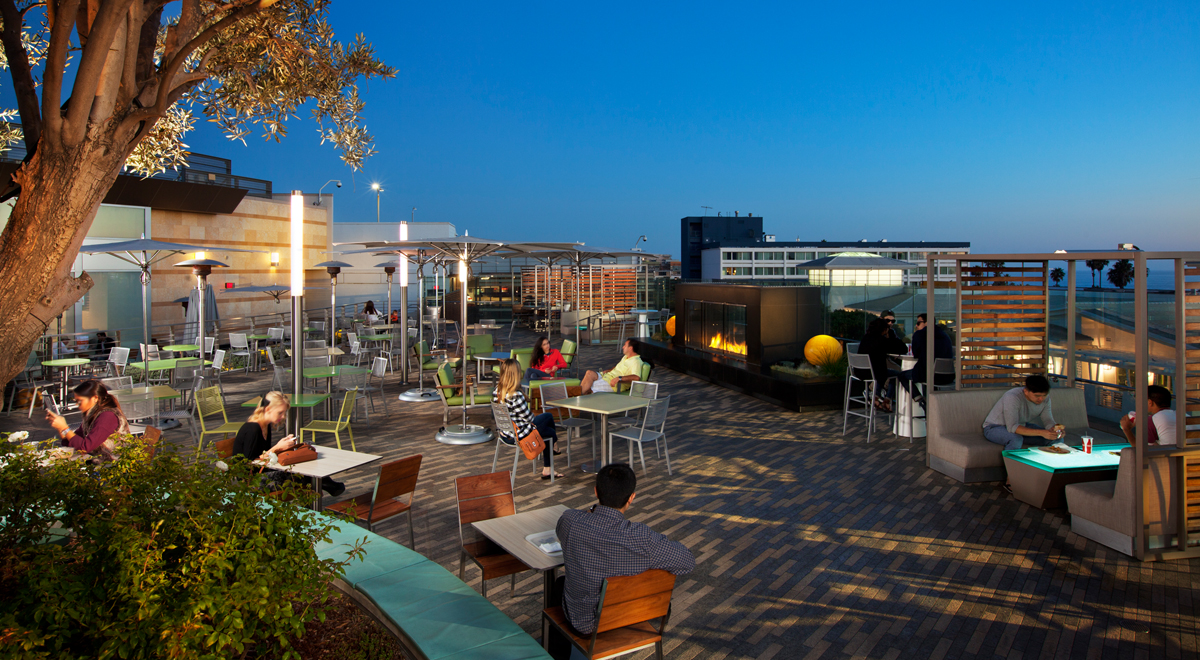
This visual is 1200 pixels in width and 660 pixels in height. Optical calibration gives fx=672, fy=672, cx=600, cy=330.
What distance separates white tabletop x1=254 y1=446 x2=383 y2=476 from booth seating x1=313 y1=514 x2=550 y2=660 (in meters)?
0.73

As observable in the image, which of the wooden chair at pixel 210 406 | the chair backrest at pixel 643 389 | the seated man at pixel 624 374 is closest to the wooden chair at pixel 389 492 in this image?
the wooden chair at pixel 210 406

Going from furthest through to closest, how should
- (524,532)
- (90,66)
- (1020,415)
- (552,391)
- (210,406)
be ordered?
(552,391) < (210,406) < (1020,415) < (524,532) < (90,66)

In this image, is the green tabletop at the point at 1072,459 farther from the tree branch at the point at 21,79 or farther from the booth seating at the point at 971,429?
the tree branch at the point at 21,79

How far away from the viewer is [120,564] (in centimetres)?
209

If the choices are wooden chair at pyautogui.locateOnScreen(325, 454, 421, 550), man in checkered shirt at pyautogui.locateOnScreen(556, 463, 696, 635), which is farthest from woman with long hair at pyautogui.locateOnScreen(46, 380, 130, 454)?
man in checkered shirt at pyautogui.locateOnScreen(556, 463, 696, 635)

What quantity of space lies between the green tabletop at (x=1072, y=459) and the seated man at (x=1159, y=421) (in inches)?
9.1

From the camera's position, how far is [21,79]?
9.00 feet

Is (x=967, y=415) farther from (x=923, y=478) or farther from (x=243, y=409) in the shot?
(x=243, y=409)

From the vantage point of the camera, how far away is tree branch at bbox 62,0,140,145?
8.10ft

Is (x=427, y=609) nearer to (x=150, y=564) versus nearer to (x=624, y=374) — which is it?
(x=150, y=564)

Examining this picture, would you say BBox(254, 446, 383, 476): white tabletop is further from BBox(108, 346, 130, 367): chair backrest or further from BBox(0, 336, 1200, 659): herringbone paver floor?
BBox(108, 346, 130, 367): chair backrest

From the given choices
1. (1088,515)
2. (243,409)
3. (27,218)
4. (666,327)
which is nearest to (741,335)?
(666,327)

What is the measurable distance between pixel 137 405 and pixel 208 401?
2.51 ft

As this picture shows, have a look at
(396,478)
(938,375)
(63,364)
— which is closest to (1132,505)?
(938,375)
